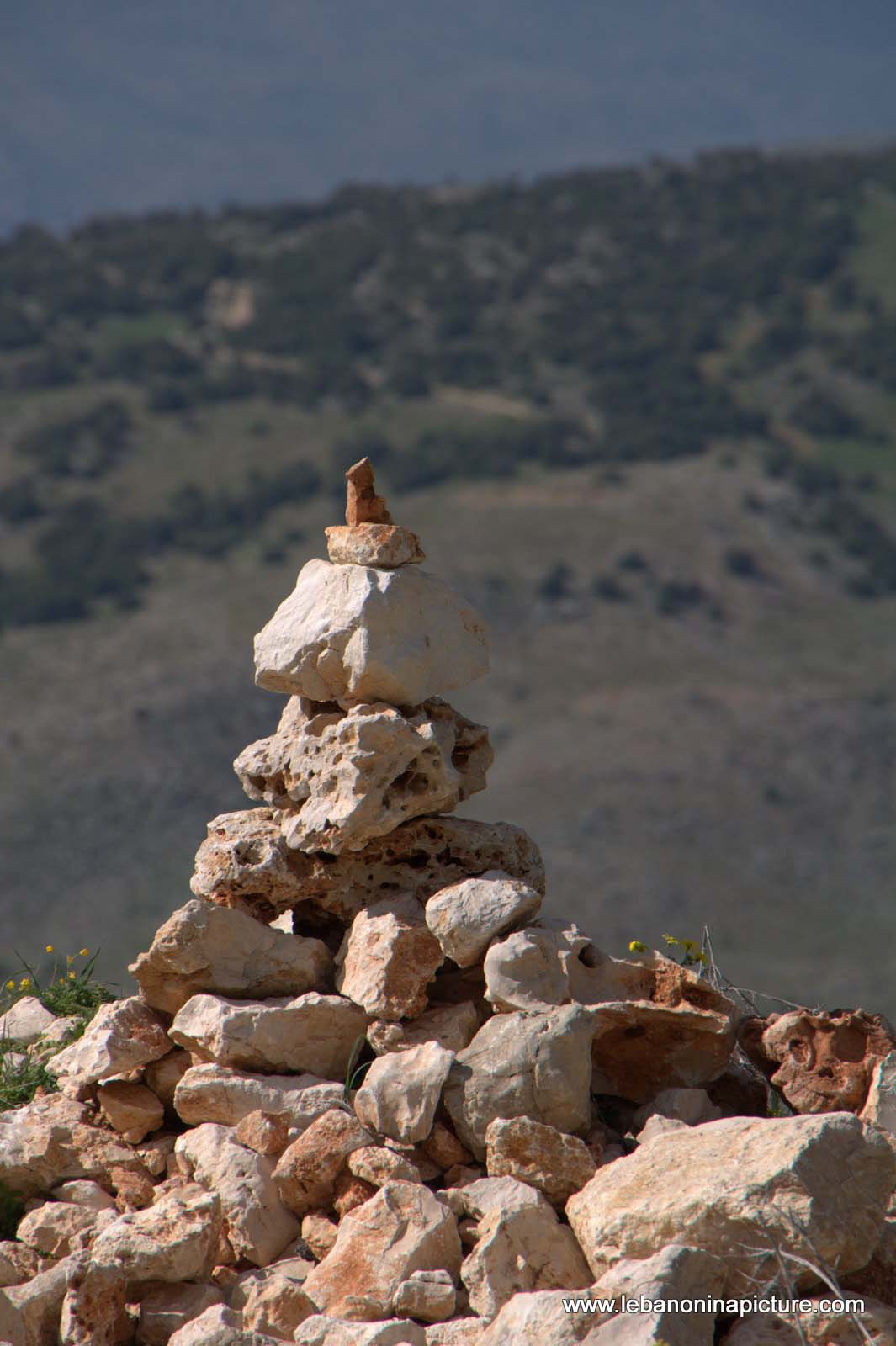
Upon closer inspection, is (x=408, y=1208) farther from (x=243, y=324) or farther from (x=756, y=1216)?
(x=243, y=324)

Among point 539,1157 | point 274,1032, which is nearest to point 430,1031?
point 274,1032

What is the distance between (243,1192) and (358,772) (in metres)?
1.98

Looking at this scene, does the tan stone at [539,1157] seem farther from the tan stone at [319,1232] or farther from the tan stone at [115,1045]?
the tan stone at [115,1045]

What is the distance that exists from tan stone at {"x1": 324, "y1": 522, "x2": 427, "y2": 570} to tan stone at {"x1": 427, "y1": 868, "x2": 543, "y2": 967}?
1.63 meters

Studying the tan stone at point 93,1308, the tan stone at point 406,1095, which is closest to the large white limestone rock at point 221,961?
the tan stone at point 406,1095

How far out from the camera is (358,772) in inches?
335

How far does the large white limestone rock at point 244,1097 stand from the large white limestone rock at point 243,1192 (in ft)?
0.49

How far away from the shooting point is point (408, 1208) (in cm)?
721

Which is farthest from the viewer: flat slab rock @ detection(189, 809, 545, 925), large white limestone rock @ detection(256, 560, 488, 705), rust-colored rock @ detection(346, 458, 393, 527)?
rust-colored rock @ detection(346, 458, 393, 527)

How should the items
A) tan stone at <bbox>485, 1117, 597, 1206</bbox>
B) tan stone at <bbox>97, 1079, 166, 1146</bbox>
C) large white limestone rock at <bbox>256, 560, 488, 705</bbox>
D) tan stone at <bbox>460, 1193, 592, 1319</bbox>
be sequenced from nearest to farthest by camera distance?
tan stone at <bbox>460, 1193, 592, 1319</bbox> → tan stone at <bbox>485, 1117, 597, 1206</bbox> → tan stone at <bbox>97, 1079, 166, 1146</bbox> → large white limestone rock at <bbox>256, 560, 488, 705</bbox>

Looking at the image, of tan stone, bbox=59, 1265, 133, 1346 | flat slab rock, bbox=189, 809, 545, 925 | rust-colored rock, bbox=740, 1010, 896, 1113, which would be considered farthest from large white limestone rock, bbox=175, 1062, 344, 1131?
rust-colored rock, bbox=740, 1010, 896, 1113

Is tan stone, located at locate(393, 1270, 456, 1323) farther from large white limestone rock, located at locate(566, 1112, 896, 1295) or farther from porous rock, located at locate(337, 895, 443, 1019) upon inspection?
porous rock, located at locate(337, 895, 443, 1019)

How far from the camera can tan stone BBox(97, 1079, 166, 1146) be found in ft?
27.1

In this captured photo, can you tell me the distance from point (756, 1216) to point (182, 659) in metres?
77.9
